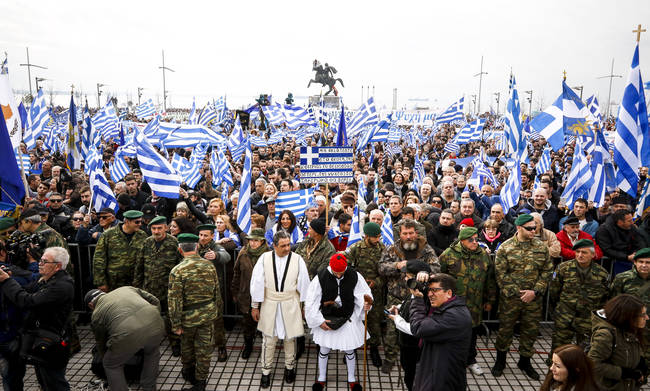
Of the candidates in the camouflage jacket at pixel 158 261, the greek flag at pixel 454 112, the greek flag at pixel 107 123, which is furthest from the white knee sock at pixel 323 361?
the greek flag at pixel 454 112

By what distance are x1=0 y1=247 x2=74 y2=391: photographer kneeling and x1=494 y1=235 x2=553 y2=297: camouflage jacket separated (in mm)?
5286

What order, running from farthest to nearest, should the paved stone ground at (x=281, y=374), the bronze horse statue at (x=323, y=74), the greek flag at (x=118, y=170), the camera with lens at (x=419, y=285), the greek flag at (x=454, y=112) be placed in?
the bronze horse statue at (x=323, y=74), the greek flag at (x=454, y=112), the greek flag at (x=118, y=170), the paved stone ground at (x=281, y=374), the camera with lens at (x=419, y=285)

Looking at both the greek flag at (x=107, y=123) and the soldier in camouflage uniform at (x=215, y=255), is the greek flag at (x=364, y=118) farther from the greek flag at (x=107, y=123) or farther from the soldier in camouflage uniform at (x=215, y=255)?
the soldier in camouflage uniform at (x=215, y=255)

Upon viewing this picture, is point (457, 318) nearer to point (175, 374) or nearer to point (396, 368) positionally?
point (396, 368)

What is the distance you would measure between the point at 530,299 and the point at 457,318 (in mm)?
2307

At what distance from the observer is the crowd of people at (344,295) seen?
377 cm

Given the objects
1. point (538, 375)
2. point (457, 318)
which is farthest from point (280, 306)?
point (538, 375)

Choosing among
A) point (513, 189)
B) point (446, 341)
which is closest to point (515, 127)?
point (513, 189)

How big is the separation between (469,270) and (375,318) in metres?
1.45

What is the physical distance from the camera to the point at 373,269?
578 cm

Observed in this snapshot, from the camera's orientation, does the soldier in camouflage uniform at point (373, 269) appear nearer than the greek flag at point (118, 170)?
Yes

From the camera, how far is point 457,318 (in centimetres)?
365

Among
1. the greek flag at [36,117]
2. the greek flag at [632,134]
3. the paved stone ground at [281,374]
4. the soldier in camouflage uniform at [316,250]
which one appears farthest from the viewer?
the greek flag at [36,117]

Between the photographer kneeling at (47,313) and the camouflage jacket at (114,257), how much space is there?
1302 millimetres
